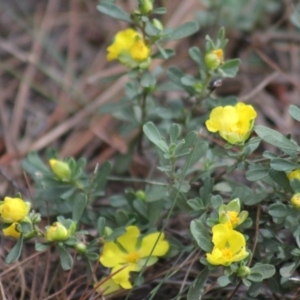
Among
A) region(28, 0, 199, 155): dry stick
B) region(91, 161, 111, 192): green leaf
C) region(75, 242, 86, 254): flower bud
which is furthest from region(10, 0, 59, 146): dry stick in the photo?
region(75, 242, 86, 254): flower bud

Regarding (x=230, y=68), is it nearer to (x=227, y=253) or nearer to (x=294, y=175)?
(x=294, y=175)

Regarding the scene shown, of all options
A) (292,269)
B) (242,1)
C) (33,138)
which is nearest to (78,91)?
(33,138)

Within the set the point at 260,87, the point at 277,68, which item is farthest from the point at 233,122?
the point at 277,68

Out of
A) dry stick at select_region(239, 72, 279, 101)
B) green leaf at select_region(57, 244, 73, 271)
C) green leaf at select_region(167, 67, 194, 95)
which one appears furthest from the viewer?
dry stick at select_region(239, 72, 279, 101)

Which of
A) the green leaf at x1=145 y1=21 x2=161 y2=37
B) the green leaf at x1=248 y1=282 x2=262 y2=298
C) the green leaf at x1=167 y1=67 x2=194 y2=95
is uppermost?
the green leaf at x1=145 y1=21 x2=161 y2=37

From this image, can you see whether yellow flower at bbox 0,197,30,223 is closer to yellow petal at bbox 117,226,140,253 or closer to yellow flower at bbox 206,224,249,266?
yellow petal at bbox 117,226,140,253

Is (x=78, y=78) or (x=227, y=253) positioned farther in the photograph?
(x=78, y=78)
